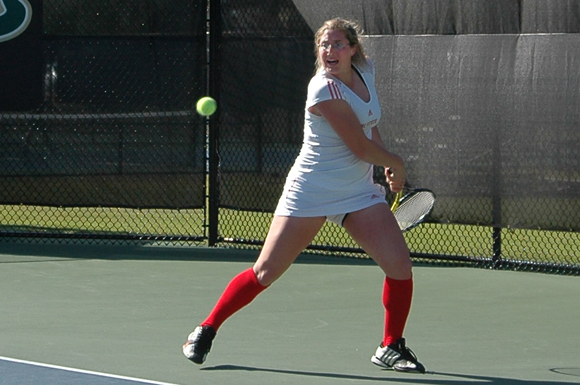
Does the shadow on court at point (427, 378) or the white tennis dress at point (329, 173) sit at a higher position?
the white tennis dress at point (329, 173)

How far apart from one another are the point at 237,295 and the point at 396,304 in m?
0.69

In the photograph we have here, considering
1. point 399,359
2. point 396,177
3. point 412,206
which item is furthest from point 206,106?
point 399,359

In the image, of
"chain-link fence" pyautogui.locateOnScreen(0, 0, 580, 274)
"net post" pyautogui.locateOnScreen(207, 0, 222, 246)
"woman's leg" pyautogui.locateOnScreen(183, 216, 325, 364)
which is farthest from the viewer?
"net post" pyautogui.locateOnScreen(207, 0, 222, 246)

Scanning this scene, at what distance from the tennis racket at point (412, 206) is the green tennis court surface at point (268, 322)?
621mm

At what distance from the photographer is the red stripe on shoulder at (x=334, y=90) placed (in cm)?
438

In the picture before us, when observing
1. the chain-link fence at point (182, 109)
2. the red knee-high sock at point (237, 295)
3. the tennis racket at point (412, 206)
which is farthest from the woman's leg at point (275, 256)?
the chain-link fence at point (182, 109)


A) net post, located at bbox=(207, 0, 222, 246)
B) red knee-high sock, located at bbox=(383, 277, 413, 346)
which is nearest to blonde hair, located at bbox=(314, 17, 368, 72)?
red knee-high sock, located at bbox=(383, 277, 413, 346)

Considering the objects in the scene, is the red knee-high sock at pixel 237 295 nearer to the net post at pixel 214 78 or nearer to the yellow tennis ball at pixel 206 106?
the yellow tennis ball at pixel 206 106

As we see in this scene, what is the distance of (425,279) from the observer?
721 centimetres

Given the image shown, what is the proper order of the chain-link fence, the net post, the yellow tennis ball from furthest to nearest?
the net post, the yellow tennis ball, the chain-link fence

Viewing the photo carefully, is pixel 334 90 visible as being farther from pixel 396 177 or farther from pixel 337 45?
pixel 396 177

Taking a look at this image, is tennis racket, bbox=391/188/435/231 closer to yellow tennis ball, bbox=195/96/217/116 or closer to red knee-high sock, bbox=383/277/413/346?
red knee-high sock, bbox=383/277/413/346

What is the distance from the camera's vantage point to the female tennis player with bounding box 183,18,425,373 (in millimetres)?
4426

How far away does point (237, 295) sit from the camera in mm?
4574
